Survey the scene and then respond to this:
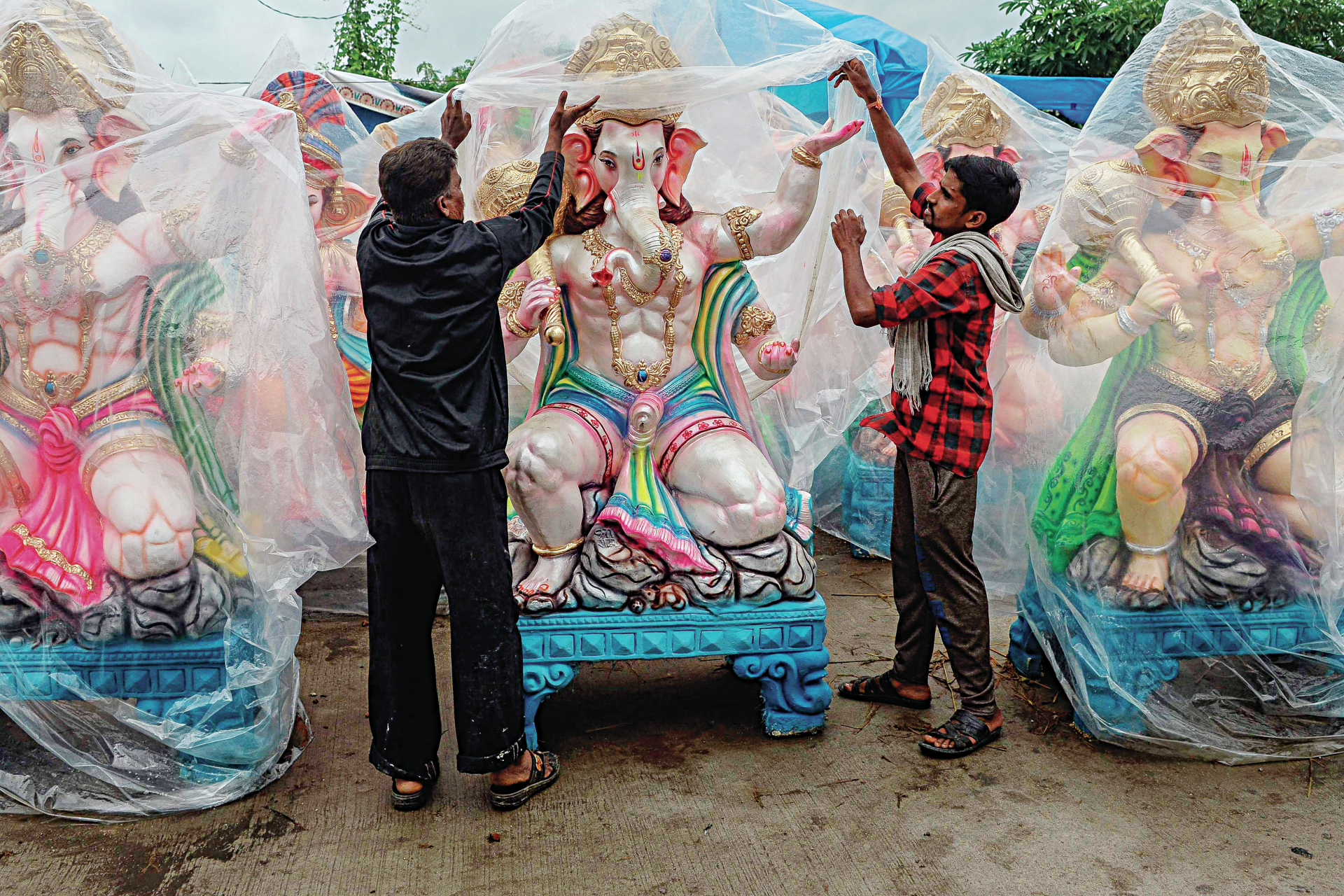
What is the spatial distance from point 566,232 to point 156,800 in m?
1.83

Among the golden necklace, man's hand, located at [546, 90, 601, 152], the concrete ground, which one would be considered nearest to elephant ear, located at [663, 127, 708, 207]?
the golden necklace

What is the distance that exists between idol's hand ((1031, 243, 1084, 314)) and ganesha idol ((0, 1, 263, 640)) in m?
2.21

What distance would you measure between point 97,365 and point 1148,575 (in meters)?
2.81

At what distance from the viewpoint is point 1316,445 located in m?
2.69

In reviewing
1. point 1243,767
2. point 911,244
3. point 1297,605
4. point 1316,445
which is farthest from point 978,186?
point 911,244

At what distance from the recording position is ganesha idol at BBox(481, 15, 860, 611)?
287 cm

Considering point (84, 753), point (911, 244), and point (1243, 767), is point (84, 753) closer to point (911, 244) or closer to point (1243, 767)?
point (1243, 767)

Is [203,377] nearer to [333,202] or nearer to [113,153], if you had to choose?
[113,153]

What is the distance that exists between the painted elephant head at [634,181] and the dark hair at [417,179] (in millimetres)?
731

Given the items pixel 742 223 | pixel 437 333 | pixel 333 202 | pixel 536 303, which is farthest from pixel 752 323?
pixel 333 202

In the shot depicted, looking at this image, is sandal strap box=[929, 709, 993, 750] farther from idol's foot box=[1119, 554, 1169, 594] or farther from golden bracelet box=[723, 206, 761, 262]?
golden bracelet box=[723, 206, 761, 262]

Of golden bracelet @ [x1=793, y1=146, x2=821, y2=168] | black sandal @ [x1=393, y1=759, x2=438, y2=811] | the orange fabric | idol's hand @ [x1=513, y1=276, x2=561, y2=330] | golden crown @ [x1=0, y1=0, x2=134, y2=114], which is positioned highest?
golden crown @ [x1=0, y1=0, x2=134, y2=114]

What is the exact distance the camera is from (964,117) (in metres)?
4.45

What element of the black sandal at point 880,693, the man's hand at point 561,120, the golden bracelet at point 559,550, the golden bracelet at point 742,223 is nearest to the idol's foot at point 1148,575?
the black sandal at point 880,693
